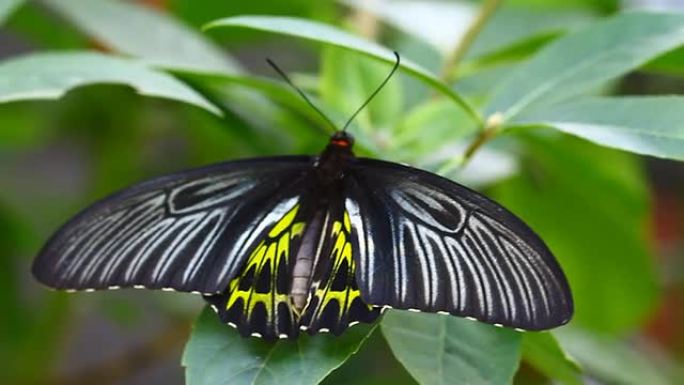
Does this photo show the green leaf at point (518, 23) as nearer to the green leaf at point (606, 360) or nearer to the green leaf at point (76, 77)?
the green leaf at point (606, 360)

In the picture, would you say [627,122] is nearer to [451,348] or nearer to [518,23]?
[451,348]

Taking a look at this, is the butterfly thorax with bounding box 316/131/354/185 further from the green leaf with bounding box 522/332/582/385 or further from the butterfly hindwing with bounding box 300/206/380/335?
the green leaf with bounding box 522/332/582/385

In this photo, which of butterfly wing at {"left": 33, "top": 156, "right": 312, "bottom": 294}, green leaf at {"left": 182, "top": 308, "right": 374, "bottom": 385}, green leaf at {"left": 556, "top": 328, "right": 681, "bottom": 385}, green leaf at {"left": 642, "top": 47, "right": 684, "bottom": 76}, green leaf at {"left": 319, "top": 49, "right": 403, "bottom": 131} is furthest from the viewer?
green leaf at {"left": 556, "top": 328, "right": 681, "bottom": 385}

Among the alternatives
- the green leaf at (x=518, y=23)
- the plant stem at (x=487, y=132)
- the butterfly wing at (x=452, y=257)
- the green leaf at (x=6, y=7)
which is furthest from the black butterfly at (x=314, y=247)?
the green leaf at (x=518, y=23)

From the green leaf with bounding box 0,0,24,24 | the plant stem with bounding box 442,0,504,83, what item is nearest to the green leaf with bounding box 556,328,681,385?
the plant stem with bounding box 442,0,504,83

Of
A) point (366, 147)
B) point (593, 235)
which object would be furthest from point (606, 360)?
point (366, 147)

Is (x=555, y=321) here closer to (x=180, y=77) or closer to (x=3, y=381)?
(x=180, y=77)
